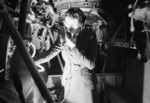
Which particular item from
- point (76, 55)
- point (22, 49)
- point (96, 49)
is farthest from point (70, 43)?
point (22, 49)

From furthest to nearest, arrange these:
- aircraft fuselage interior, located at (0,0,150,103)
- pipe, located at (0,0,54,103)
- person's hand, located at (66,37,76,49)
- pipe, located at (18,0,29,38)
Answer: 1. person's hand, located at (66,37,76,49)
2. aircraft fuselage interior, located at (0,0,150,103)
3. pipe, located at (18,0,29,38)
4. pipe, located at (0,0,54,103)

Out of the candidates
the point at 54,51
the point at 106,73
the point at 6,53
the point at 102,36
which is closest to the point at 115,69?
the point at 106,73

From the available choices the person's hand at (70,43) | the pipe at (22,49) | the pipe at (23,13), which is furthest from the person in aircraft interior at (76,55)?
the pipe at (22,49)

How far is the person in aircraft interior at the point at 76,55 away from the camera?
91.0 inches

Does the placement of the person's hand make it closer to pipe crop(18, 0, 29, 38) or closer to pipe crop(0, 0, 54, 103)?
pipe crop(18, 0, 29, 38)

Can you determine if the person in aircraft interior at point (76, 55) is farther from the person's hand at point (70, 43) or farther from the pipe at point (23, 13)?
the pipe at point (23, 13)

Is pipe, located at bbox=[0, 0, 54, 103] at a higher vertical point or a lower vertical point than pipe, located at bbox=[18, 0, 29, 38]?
lower

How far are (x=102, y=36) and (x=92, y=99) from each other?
235 centimetres

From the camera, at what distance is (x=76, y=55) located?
2.36m

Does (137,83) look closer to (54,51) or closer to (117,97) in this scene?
(117,97)

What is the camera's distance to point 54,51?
2480 millimetres

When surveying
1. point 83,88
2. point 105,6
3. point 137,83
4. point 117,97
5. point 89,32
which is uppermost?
point 105,6

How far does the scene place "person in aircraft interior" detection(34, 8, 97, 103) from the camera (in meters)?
2.31

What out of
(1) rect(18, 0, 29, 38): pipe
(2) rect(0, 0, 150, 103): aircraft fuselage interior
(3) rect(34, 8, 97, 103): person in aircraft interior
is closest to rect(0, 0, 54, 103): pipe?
(2) rect(0, 0, 150, 103): aircraft fuselage interior
